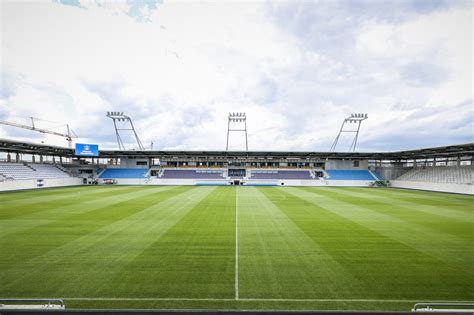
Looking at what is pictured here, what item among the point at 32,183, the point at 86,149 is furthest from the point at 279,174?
the point at 32,183

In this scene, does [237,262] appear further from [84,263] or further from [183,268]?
[84,263]

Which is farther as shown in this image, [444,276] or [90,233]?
[90,233]

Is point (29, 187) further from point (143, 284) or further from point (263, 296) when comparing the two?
point (263, 296)

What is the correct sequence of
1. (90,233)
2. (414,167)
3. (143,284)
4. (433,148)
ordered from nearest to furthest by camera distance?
(143,284) < (90,233) < (433,148) < (414,167)

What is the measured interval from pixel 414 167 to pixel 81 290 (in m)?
55.6

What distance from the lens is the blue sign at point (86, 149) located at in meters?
37.8

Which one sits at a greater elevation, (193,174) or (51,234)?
(193,174)

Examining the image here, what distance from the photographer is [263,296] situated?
573cm

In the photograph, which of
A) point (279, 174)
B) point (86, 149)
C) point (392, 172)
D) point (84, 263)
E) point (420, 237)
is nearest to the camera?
point (84, 263)

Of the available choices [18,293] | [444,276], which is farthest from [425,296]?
[18,293]

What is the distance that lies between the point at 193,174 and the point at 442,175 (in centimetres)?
4539

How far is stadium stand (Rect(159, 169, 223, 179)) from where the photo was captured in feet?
157

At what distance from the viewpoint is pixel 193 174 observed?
48.8 meters

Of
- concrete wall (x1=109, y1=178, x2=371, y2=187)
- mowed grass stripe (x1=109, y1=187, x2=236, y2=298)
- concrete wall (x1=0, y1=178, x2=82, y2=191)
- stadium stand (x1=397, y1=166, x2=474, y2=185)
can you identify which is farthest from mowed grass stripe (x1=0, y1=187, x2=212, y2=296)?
stadium stand (x1=397, y1=166, x2=474, y2=185)
